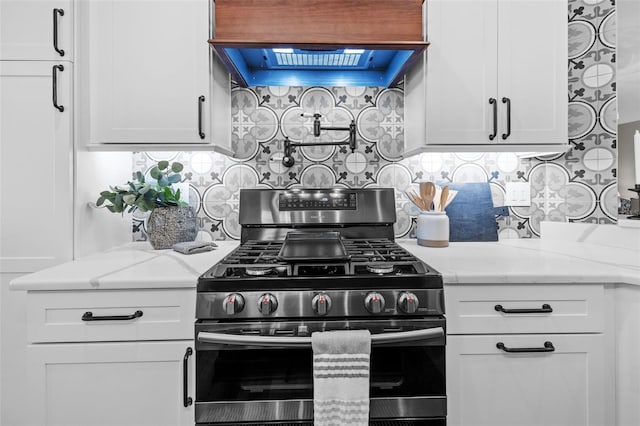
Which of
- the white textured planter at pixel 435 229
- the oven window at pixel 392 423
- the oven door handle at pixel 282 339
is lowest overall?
the oven window at pixel 392 423

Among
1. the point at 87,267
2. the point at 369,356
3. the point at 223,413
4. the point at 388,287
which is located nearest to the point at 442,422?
the point at 369,356

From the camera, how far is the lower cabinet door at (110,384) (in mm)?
1188

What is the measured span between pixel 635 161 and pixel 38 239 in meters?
2.54

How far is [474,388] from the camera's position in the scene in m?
1.25

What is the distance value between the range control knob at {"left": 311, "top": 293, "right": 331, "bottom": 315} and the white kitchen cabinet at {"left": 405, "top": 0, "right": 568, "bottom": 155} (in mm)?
888

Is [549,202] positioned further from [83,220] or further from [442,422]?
[83,220]

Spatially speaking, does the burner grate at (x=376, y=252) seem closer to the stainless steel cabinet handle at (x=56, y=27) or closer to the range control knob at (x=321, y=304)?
the range control knob at (x=321, y=304)

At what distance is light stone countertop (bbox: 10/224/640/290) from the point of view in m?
1.21

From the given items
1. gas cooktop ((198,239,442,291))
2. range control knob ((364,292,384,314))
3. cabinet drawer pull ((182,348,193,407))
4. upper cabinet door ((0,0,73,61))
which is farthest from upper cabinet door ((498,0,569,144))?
upper cabinet door ((0,0,73,61))

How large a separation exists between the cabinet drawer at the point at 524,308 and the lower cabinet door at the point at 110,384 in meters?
0.91

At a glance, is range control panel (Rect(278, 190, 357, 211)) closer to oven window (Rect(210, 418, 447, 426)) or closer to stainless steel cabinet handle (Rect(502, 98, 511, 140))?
stainless steel cabinet handle (Rect(502, 98, 511, 140))

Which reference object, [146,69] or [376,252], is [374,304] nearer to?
[376,252]

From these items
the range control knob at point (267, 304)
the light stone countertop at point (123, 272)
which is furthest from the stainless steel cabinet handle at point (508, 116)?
the light stone countertop at point (123, 272)

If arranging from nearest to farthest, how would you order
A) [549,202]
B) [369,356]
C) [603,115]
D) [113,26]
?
[369,356], [113,26], [603,115], [549,202]
